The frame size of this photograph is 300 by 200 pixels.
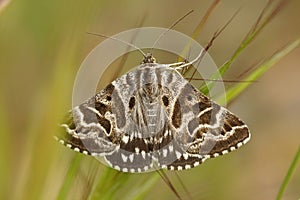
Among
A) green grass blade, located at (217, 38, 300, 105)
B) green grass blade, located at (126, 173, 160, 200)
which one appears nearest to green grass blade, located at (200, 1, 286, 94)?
green grass blade, located at (217, 38, 300, 105)

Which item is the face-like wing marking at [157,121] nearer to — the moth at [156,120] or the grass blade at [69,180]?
the moth at [156,120]

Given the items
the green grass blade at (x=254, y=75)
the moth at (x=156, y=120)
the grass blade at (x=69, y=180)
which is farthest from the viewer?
the moth at (x=156, y=120)

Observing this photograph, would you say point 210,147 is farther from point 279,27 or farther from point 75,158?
point 279,27

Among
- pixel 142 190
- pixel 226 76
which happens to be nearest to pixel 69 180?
pixel 142 190

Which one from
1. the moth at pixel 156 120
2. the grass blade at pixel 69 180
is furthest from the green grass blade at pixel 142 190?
the moth at pixel 156 120

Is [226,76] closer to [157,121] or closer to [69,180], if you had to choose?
[157,121]

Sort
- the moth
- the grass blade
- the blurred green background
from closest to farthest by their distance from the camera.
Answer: the grass blade < the moth < the blurred green background

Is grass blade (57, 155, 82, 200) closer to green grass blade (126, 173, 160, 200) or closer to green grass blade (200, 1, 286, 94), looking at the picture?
green grass blade (126, 173, 160, 200)

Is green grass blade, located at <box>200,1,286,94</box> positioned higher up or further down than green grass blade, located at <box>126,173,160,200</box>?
higher up
